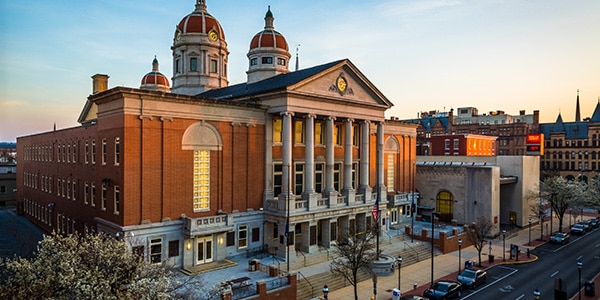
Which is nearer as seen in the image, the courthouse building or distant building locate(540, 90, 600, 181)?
the courthouse building

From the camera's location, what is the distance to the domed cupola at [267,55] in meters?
60.8

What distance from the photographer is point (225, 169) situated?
3694cm

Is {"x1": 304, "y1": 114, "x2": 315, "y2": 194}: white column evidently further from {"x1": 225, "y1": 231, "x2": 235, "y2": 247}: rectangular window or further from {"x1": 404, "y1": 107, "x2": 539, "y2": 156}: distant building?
{"x1": 404, "y1": 107, "x2": 539, "y2": 156}: distant building

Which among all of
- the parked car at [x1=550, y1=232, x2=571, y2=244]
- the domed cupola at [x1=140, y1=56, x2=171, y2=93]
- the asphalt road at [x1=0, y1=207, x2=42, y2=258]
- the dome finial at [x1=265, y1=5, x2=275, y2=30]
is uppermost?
the dome finial at [x1=265, y1=5, x2=275, y2=30]

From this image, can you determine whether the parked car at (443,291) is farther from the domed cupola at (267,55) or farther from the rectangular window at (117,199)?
the domed cupola at (267,55)

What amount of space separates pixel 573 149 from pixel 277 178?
10189cm

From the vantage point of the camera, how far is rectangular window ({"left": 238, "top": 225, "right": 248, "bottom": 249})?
1465 inches

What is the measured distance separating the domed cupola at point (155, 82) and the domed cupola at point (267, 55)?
17937 mm

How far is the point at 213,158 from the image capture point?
36062 mm

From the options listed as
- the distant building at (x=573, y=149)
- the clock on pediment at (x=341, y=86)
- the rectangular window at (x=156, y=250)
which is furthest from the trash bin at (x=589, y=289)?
the distant building at (x=573, y=149)

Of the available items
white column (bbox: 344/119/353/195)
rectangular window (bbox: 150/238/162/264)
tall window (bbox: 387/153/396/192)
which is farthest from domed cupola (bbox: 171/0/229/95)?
rectangular window (bbox: 150/238/162/264)

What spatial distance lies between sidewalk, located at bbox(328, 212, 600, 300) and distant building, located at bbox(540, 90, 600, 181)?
63.7m

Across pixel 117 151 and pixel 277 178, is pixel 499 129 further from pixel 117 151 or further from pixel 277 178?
pixel 117 151

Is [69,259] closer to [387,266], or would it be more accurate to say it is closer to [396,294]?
[396,294]
